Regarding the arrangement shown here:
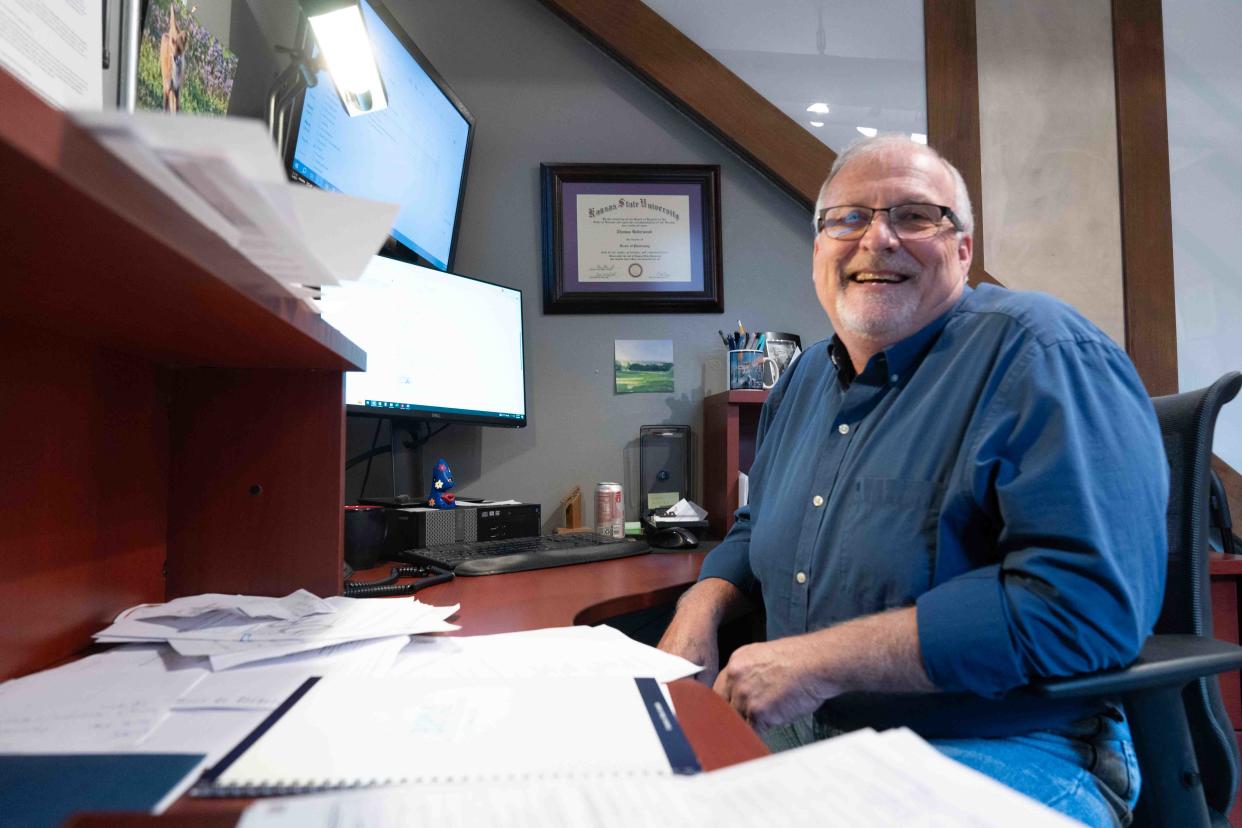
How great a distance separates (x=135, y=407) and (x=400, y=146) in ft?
3.83

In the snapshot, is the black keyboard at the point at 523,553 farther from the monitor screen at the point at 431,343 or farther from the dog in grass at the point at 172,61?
the dog in grass at the point at 172,61

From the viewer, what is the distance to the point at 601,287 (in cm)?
213

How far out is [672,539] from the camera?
1.75m

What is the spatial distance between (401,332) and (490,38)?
1060 mm

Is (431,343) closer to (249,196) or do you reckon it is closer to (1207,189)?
(249,196)

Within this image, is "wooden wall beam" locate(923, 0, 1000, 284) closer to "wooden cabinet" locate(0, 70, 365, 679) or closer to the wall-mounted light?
the wall-mounted light

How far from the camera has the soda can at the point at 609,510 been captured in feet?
6.20

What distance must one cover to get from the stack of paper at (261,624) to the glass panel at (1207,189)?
2348mm

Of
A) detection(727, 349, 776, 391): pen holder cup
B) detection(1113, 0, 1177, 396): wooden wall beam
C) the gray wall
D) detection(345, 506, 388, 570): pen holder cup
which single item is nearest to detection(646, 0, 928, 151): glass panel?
the gray wall

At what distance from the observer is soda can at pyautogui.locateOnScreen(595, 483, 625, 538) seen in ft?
6.20

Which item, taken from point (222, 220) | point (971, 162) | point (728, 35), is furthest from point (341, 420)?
point (971, 162)

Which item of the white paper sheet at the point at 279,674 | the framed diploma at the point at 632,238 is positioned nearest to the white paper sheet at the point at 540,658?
the white paper sheet at the point at 279,674

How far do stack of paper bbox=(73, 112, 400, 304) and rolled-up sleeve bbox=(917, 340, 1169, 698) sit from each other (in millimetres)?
756

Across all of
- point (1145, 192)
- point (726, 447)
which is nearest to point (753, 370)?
point (726, 447)
